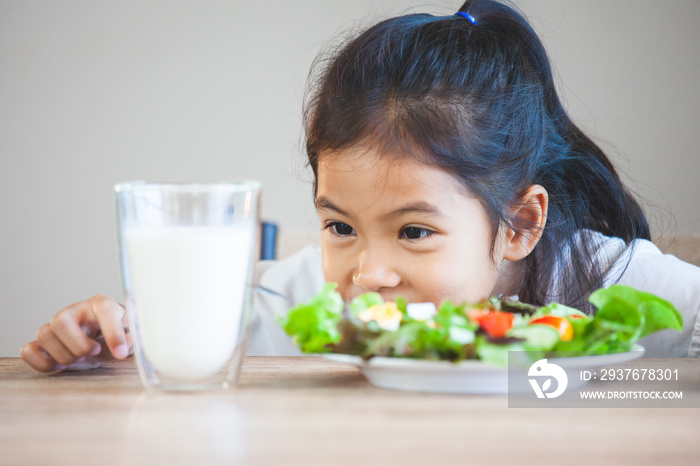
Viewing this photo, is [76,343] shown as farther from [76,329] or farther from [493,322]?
[493,322]

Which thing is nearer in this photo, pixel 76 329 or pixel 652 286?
pixel 76 329

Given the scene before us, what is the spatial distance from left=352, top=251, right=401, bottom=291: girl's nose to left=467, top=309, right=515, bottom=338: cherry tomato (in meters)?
0.49

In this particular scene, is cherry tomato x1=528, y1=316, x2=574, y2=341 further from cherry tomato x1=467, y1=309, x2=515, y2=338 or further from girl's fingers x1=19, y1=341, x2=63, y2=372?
girl's fingers x1=19, y1=341, x2=63, y2=372

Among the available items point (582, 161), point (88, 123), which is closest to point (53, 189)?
point (88, 123)

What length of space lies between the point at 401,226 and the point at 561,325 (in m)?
0.49

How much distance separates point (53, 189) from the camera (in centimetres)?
365

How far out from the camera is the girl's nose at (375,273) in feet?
3.44

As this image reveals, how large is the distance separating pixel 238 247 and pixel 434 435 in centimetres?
21

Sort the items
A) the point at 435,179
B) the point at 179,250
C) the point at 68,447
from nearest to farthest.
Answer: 1. the point at 68,447
2. the point at 179,250
3. the point at 435,179

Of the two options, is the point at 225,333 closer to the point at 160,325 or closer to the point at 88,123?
the point at 160,325

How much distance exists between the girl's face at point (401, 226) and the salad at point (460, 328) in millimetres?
449

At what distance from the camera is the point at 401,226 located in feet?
3.48

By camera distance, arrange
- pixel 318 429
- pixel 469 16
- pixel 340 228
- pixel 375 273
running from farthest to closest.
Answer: pixel 469 16 < pixel 340 228 < pixel 375 273 < pixel 318 429

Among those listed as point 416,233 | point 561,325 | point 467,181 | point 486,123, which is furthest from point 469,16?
point 561,325
